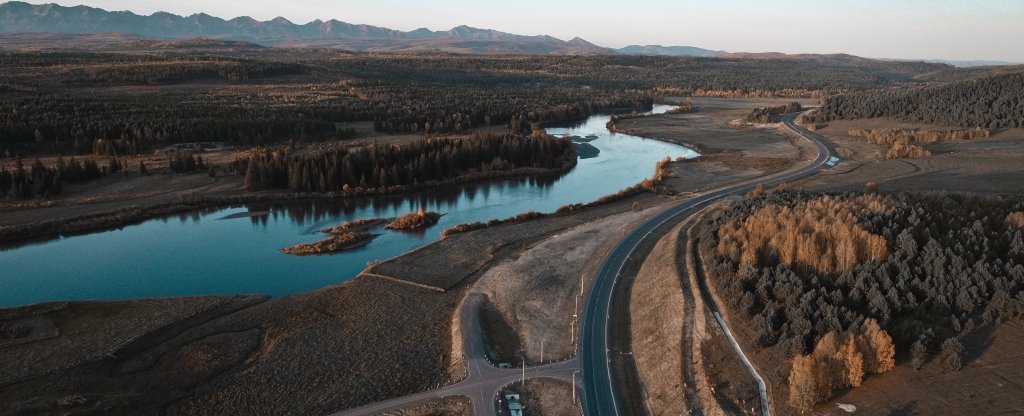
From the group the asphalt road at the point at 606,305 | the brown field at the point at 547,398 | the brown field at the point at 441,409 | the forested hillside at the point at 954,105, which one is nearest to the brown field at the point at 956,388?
the asphalt road at the point at 606,305

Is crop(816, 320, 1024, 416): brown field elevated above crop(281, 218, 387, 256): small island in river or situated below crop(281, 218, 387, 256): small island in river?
above

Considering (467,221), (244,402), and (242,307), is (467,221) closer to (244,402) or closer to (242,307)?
(242,307)

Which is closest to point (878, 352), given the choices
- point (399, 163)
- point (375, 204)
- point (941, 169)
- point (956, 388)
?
point (956, 388)

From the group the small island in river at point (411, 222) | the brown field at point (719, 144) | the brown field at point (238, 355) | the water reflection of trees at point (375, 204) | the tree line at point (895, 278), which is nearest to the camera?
the tree line at point (895, 278)

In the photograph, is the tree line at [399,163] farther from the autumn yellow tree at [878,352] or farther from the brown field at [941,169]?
the autumn yellow tree at [878,352]

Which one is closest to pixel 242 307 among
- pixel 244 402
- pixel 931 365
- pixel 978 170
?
pixel 244 402

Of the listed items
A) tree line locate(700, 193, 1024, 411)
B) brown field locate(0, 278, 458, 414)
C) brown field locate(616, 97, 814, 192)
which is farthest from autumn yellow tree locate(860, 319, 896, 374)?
brown field locate(616, 97, 814, 192)

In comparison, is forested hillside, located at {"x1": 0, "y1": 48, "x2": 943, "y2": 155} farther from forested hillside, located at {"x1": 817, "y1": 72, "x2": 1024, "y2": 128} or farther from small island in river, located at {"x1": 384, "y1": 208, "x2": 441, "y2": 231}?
forested hillside, located at {"x1": 817, "y1": 72, "x2": 1024, "y2": 128}
